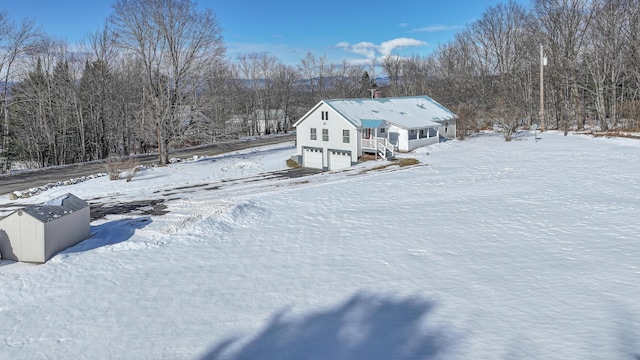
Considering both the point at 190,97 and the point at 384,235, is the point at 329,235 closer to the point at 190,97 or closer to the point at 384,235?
the point at 384,235

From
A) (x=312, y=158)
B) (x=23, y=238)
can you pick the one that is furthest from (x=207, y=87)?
(x=23, y=238)

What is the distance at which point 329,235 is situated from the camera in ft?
50.1

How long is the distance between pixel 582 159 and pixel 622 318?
70.7 feet

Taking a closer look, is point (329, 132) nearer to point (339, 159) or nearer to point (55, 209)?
point (339, 159)

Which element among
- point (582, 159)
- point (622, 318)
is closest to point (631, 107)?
point (582, 159)

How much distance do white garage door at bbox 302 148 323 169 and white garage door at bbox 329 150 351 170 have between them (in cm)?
93

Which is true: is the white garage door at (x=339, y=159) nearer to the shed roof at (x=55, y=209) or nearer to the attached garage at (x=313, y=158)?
the attached garage at (x=313, y=158)

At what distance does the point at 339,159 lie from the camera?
3247 centimetres

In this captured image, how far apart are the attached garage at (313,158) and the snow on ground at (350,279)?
11.7 m

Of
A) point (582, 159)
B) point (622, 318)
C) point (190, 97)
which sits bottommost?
point (622, 318)

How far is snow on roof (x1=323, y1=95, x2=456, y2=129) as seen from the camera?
3284 centimetres

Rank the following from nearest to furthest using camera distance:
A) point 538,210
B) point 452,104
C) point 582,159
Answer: point 538,210
point 582,159
point 452,104

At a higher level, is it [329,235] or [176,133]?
[176,133]

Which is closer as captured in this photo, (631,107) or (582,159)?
(582,159)
